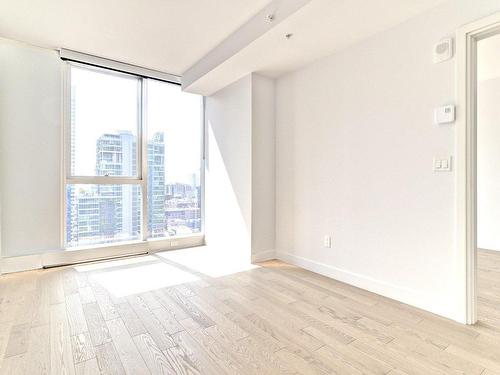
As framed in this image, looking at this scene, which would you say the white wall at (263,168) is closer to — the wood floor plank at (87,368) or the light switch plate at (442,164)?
the light switch plate at (442,164)

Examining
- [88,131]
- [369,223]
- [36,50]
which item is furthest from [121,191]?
[369,223]

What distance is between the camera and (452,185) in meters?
1.98

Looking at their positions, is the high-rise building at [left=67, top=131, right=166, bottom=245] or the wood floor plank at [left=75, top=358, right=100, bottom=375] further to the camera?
the high-rise building at [left=67, top=131, right=166, bottom=245]

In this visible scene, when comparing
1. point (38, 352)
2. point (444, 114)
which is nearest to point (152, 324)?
point (38, 352)

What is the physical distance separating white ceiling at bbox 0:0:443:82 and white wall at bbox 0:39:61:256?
0.33 meters

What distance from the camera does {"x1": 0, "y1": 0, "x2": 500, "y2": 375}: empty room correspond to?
5.80 feet

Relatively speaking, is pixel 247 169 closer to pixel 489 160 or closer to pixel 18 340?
pixel 18 340

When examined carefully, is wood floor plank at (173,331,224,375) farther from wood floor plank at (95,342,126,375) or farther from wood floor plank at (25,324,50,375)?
wood floor plank at (25,324,50,375)

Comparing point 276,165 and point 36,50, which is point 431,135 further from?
point 36,50

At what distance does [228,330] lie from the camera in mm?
1845

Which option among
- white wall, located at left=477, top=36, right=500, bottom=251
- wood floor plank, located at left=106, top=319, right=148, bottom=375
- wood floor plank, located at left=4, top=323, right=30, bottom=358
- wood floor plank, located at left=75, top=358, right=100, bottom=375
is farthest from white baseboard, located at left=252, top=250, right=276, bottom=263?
white wall, located at left=477, top=36, right=500, bottom=251

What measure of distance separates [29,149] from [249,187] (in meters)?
2.66

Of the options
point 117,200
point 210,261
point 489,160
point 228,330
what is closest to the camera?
point 228,330

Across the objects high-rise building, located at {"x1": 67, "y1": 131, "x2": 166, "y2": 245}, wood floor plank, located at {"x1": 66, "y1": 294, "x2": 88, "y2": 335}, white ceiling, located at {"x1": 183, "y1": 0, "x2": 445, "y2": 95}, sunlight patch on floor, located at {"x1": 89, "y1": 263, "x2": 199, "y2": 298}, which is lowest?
wood floor plank, located at {"x1": 66, "y1": 294, "x2": 88, "y2": 335}
